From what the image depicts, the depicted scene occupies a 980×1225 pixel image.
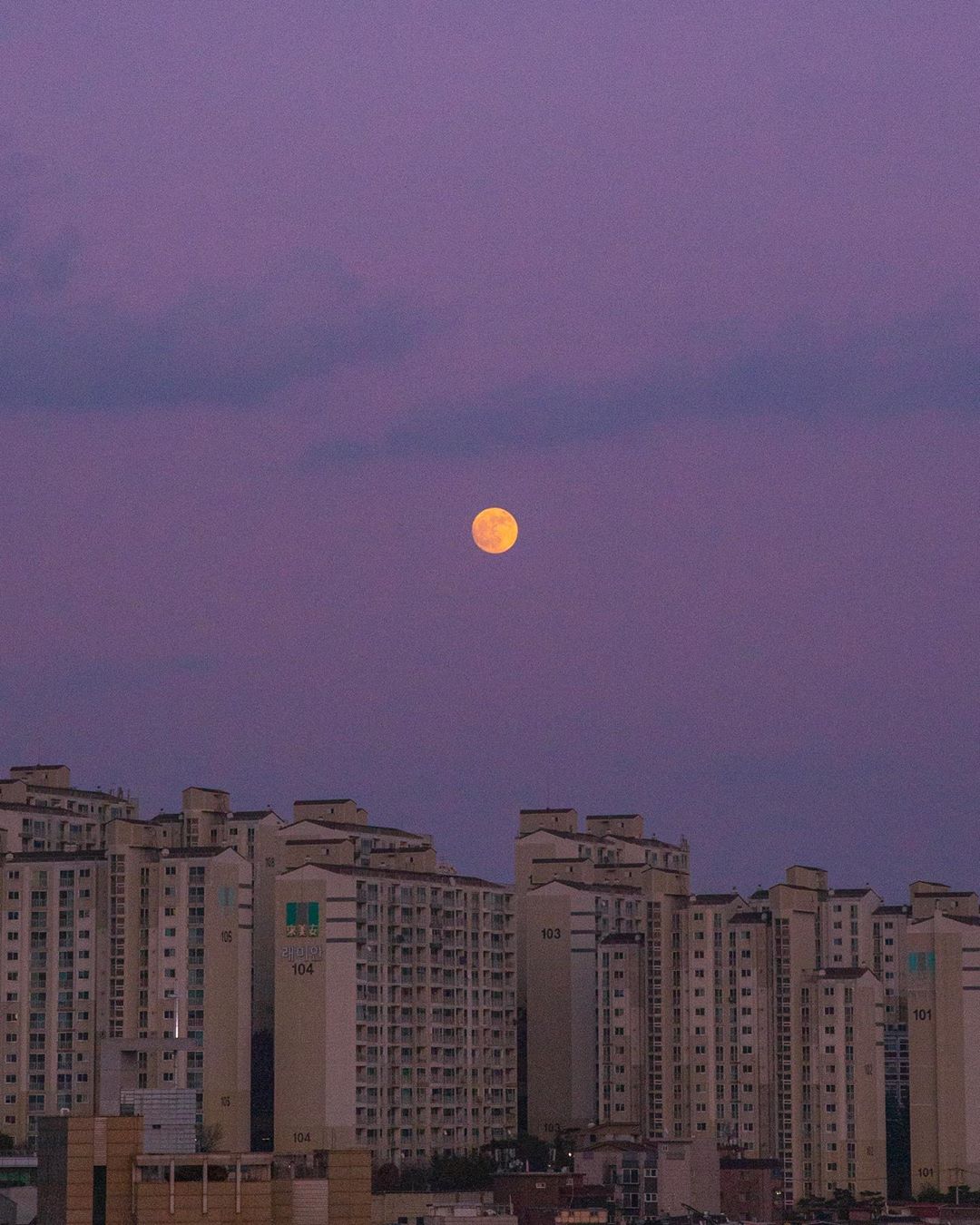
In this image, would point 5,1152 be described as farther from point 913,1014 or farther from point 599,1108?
point 913,1014

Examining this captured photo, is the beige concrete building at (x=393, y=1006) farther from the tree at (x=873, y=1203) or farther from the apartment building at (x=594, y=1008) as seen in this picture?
the tree at (x=873, y=1203)

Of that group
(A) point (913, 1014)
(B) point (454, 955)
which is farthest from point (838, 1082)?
(B) point (454, 955)

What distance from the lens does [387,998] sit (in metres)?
83.1

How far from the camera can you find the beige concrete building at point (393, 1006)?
263ft

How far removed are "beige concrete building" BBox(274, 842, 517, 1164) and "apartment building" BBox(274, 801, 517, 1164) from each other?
0.11 feet

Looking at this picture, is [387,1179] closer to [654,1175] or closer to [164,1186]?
[654,1175]

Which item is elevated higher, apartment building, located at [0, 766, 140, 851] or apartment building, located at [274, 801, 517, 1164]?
apartment building, located at [0, 766, 140, 851]

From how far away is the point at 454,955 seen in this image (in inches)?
3420

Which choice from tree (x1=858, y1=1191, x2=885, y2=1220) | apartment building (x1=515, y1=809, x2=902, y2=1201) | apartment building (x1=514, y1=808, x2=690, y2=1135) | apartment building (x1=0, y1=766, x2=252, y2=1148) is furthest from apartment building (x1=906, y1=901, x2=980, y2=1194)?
apartment building (x1=0, y1=766, x2=252, y2=1148)

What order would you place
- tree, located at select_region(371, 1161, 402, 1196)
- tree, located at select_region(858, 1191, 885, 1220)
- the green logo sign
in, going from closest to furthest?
tree, located at select_region(371, 1161, 402, 1196) → the green logo sign → tree, located at select_region(858, 1191, 885, 1220)

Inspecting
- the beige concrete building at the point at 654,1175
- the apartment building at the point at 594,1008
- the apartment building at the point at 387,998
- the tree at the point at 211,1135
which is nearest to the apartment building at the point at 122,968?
the tree at the point at 211,1135

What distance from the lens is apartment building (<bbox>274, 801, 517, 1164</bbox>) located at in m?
80.3

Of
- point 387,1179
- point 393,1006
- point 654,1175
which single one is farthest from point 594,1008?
point 387,1179

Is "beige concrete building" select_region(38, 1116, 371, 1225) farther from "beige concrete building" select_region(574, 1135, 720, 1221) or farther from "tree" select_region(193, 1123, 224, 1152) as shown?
"beige concrete building" select_region(574, 1135, 720, 1221)
